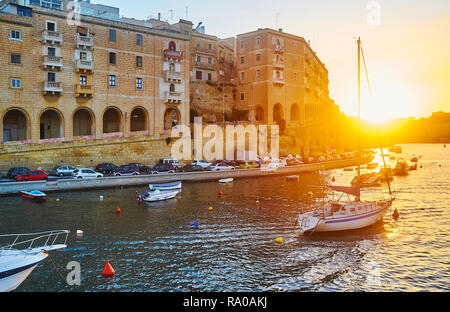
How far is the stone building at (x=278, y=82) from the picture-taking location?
69500 mm

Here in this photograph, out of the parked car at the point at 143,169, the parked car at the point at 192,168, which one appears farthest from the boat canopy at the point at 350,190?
the parked car at the point at 143,169

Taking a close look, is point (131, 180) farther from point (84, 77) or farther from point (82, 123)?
point (84, 77)

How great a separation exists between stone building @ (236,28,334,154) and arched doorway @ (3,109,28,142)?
124 ft

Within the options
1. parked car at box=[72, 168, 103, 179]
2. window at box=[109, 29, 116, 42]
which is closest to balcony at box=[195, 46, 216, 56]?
window at box=[109, 29, 116, 42]

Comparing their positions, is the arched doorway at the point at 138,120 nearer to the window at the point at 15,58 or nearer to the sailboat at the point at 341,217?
the window at the point at 15,58

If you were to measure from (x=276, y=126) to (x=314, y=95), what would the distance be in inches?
867

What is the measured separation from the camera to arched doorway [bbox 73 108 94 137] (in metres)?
48.8

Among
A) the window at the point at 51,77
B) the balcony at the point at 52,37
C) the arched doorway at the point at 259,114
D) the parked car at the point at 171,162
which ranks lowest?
the parked car at the point at 171,162

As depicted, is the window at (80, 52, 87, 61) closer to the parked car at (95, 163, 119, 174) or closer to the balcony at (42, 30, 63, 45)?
the balcony at (42, 30, 63, 45)

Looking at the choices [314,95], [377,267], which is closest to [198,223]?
[377,267]

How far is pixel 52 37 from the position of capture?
43.0 metres

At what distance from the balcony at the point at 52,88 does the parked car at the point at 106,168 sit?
400 inches

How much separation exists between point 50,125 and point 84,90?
6.59 m
